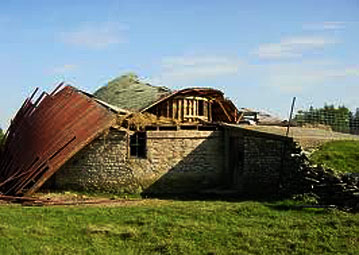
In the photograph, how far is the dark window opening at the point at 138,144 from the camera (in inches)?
727

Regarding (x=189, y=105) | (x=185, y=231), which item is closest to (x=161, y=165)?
(x=189, y=105)

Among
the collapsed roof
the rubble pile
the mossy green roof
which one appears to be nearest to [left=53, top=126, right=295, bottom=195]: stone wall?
the collapsed roof

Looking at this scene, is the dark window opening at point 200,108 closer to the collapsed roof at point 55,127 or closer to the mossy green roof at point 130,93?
the collapsed roof at point 55,127

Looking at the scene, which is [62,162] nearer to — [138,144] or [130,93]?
[138,144]

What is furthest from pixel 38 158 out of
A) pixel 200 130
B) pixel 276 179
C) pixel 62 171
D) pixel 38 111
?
pixel 276 179

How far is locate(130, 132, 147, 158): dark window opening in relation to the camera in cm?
1847

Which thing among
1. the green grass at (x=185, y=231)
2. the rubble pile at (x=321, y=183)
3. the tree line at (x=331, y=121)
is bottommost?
the green grass at (x=185, y=231)

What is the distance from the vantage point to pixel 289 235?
35.0ft

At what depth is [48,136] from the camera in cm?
1834

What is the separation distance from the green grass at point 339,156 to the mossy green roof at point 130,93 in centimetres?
717

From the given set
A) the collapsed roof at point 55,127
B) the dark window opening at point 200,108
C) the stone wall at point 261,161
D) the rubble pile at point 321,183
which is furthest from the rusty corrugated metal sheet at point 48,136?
the rubble pile at point 321,183

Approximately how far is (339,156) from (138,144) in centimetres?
733

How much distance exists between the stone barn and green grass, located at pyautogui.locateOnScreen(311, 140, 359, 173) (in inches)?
84.1

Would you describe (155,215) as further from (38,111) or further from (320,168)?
(38,111)
